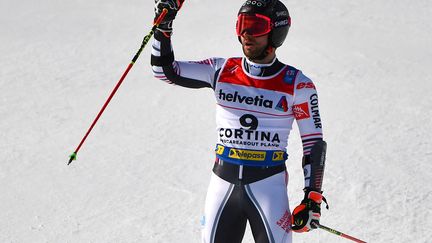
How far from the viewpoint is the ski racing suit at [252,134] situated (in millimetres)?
3916

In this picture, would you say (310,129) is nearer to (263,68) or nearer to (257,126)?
(257,126)

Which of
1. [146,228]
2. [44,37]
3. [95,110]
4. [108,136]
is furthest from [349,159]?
[44,37]

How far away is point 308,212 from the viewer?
384cm

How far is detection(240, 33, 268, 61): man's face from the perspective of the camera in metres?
3.91

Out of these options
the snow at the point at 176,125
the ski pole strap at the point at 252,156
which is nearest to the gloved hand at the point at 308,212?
the ski pole strap at the point at 252,156

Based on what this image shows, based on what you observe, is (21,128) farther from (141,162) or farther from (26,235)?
(26,235)

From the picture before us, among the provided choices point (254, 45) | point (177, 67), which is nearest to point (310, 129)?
point (254, 45)

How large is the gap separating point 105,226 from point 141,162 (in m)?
1.59

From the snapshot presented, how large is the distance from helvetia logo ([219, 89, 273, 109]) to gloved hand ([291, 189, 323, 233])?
65cm

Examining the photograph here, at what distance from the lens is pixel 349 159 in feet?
24.3

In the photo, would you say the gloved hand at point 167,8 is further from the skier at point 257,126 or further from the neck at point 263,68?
the neck at point 263,68

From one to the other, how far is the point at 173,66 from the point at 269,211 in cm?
122

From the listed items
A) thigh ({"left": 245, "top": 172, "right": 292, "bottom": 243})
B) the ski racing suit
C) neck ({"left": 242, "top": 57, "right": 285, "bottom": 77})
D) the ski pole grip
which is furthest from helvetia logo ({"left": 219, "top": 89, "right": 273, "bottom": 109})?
the ski pole grip

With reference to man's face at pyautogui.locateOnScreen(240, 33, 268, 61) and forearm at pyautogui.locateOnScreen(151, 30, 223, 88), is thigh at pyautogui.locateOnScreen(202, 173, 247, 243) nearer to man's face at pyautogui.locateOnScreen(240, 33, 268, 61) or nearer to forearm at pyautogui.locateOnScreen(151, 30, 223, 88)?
forearm at pyautogui.locateOnScreen(151, 30, 223, 88)
